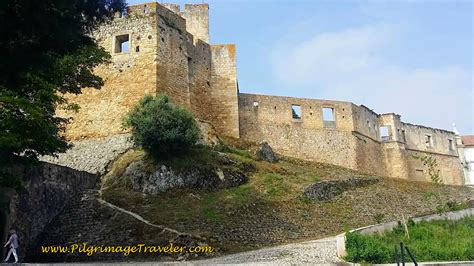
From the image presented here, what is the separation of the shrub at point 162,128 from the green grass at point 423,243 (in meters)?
8.71

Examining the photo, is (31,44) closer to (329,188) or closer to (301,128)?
(329,188)

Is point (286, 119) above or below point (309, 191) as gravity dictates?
above

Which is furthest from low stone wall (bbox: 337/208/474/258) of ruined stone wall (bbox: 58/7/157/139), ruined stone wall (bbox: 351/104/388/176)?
ruined stone wall (bbox: 351/104/388/176)

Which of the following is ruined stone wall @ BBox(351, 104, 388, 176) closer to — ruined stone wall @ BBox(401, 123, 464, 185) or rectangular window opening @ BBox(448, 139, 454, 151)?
ruined stone wall @ BBox(401, 123, 464, 185)

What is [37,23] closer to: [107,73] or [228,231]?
[228,231]

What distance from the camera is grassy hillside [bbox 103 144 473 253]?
16.4 m

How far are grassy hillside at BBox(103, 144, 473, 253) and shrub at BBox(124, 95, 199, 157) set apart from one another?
553 millimetres

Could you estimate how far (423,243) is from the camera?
14.7m

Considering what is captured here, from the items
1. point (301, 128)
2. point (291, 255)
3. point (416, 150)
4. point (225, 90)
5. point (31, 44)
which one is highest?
point (225, 90)

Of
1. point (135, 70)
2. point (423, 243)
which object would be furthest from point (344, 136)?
point (423, 243)

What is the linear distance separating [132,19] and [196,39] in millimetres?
5864

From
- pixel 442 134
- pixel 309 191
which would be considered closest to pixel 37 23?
pixel 309 191

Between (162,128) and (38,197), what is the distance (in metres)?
5.35

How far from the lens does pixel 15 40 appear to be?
29.1 ft
